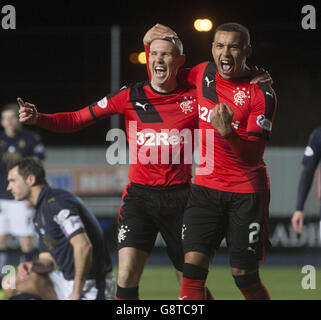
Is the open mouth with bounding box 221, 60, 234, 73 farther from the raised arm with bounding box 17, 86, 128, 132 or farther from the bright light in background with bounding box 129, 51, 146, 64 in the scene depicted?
the bright light in background with bounding box 129, 51, 146, 64

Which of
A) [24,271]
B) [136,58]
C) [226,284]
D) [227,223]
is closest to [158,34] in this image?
[227,223]

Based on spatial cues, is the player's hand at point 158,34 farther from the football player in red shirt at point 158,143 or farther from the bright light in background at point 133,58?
the bright light in background at point 133,58

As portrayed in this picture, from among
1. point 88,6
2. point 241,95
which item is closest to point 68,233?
point 241,95

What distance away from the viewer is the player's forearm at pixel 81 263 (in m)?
5.54

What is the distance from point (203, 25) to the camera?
9.98 m

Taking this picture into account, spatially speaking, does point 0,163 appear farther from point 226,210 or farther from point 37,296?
point 226,210

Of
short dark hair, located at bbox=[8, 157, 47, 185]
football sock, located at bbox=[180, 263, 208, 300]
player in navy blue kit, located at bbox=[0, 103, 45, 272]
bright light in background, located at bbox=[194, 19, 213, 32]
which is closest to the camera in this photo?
football sock, located at bbox=[180, 263, 208, 300]

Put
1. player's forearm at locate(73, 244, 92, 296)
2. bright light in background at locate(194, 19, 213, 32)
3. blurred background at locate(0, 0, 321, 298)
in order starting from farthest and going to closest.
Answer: blurred background at locate(0, 0, 321, 298), bright light in background at locate(194, 19, 213, 32), player's forearm at locate(73, 244, 92, 296)

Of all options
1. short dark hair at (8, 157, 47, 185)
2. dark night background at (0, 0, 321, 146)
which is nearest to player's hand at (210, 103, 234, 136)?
short dark hair at (8, 157, 47, 185)

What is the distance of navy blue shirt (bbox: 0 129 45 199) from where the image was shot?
332 inches

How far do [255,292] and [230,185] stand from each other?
74 centimetres

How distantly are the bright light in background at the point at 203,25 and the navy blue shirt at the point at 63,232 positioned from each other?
4114 mm

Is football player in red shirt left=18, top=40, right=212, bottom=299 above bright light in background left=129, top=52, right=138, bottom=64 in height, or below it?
below

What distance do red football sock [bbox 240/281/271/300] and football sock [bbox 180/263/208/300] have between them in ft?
1.17
